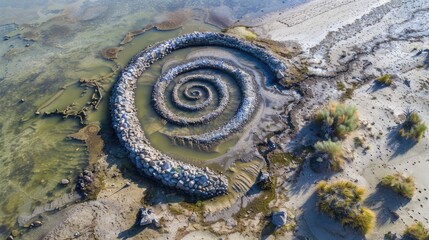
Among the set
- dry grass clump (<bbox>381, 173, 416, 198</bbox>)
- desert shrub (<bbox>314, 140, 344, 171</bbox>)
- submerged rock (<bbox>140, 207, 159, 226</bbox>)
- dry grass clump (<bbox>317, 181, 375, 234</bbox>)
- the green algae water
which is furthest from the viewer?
the green algae water

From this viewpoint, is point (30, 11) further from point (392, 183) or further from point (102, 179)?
point (392, 183)

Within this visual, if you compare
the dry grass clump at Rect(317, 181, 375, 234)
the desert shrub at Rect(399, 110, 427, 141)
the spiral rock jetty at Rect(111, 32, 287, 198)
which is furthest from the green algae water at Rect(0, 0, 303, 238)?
the desert shrub at Rect(399, 110, 427, 141)

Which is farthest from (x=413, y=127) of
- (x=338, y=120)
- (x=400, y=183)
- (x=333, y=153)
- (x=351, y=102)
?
(x=333, y=153)

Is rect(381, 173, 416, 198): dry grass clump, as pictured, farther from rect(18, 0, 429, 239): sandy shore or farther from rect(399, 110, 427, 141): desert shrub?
rect(399, 110, 427, 141): desert shrub

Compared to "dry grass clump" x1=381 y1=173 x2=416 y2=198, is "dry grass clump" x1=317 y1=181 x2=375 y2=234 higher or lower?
"dry grass clump" x1=381 y1=173 x2=416 y2=198

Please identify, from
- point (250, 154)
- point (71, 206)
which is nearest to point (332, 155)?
point (250, 154)

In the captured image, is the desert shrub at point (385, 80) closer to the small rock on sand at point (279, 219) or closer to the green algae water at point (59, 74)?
the green algae water at point (59, 74)
